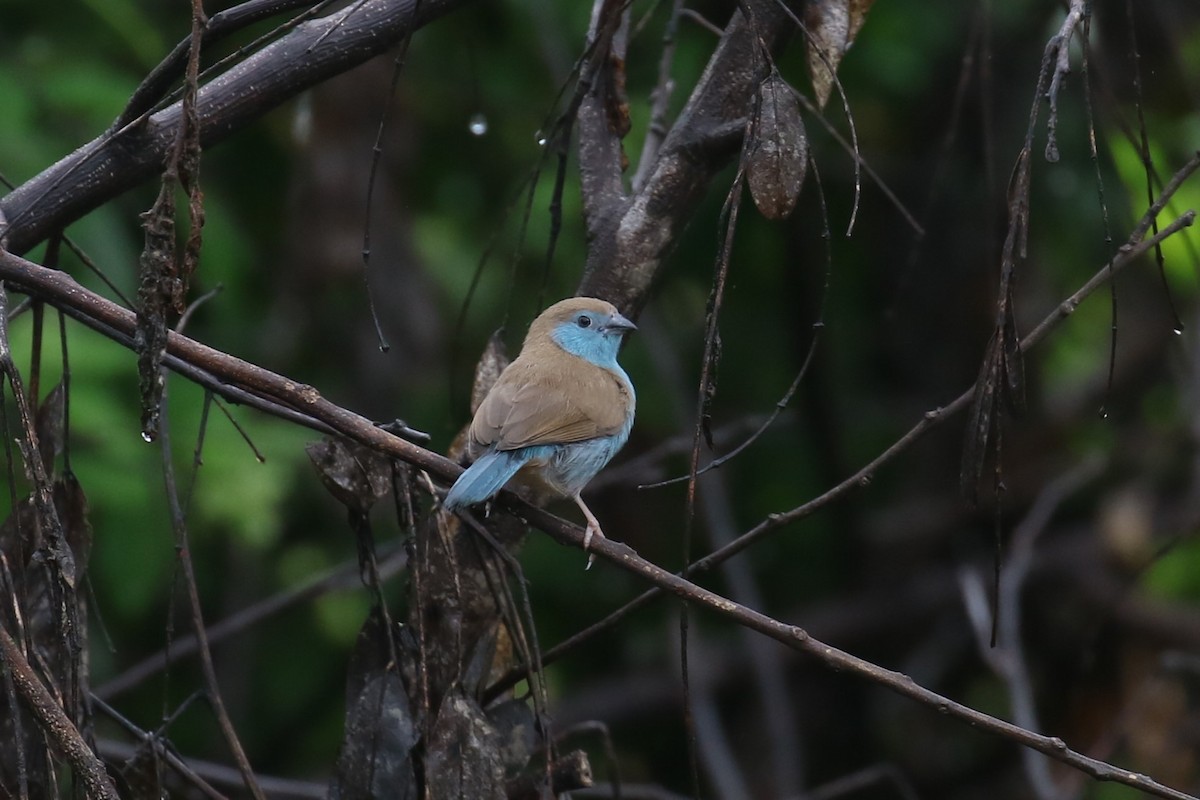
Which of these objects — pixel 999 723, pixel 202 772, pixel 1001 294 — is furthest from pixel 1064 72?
pixel 202 772

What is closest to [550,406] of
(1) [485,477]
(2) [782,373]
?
(1) [485,477]

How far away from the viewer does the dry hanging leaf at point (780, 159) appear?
211cm

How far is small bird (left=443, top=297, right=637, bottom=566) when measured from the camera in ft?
9.96

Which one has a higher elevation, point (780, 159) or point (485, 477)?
point (780, 159)

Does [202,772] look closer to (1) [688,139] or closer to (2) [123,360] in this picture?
(2) [123,360]

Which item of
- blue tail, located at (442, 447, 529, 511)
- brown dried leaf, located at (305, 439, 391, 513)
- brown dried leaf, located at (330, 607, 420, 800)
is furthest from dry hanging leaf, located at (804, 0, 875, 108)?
brown dried leaf, located at (330, 607, 420, 800)

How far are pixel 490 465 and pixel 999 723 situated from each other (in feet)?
4.19

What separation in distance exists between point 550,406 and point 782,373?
10.2 ft

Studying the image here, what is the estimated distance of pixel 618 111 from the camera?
2990mm

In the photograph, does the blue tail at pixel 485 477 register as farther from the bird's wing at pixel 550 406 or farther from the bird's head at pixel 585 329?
the bird's head at pixel 585 329

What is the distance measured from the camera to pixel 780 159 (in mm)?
2121

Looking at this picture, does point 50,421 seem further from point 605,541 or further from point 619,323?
point 619,323

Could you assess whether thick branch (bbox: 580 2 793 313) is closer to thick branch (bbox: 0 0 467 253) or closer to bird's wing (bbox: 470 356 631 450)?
bird's wing (bbox: 470 356 631 450)

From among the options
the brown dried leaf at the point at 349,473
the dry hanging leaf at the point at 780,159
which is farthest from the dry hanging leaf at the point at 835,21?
the brown dried leaf at the point at 349,473
